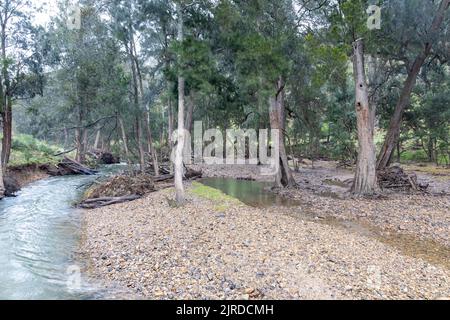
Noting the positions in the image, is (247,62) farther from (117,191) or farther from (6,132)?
(6,132)

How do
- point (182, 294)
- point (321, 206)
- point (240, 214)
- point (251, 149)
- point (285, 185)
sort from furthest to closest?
point (251, 149) → point (285, 185) → point (321, 206) → point (240, 214) → point (182, 294)

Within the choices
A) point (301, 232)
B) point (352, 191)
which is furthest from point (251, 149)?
point (301, 232)

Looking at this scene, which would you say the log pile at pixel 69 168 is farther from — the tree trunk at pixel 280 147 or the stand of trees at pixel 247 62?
the tree trunk at pixel 280 147

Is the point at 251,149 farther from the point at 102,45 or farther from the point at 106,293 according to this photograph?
the point at 106,293

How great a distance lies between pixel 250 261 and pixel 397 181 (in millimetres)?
12066

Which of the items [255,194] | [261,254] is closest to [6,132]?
[255,194]

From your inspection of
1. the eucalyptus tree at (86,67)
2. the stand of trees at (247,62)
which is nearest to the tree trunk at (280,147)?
the stand of trees at (247,62)

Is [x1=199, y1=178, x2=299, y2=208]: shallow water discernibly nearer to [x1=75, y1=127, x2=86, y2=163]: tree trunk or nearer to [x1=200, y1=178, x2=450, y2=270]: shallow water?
[x1=200, y1=178, x2=450, y2=270]: shallow water

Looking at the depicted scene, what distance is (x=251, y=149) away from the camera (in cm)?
3466

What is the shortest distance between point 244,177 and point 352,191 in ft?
31.5

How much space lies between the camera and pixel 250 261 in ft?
21.1

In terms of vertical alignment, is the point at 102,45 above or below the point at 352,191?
above

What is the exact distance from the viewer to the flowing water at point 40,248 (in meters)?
5.84

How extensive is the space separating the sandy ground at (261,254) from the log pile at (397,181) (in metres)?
3.68
